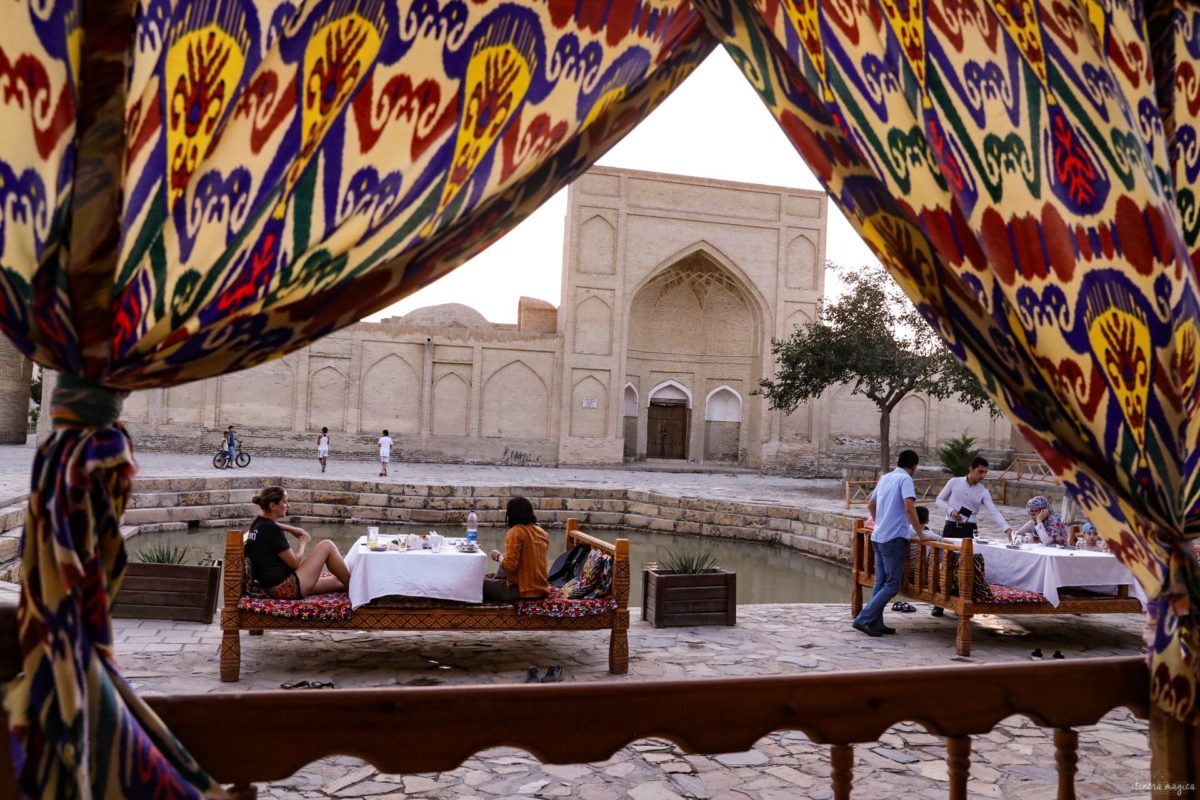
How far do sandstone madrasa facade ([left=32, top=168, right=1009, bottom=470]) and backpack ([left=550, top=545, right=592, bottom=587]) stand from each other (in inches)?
690

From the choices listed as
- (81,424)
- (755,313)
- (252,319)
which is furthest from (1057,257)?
(755,313)

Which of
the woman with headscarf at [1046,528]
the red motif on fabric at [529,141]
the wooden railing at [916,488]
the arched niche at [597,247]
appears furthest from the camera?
the arched niche at [597,247]

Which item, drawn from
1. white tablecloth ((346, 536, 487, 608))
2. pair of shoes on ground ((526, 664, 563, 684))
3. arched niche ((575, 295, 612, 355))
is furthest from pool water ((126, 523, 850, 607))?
arched niche ((575, 295, 612, 355))

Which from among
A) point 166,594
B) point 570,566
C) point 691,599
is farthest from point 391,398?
point 570,566

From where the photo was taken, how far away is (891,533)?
6.20 m

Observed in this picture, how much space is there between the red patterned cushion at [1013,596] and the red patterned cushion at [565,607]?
2725 millimetres

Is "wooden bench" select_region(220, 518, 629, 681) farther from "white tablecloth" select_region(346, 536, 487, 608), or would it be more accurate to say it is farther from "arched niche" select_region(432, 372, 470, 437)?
"arched niche" select_region(432, 372, 470, 437)

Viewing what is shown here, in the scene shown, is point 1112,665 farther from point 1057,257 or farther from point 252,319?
point 252,319

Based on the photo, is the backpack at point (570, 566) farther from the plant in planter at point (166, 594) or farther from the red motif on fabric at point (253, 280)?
the red motif on fabric at point (253, 280)

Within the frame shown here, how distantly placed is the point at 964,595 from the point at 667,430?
20.1 meters

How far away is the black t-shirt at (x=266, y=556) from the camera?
16.0ft

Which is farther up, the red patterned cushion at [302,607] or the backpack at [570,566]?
the backpack at [570,566]

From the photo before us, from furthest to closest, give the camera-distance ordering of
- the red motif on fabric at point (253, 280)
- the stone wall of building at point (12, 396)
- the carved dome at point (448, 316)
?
the carved dome at point (448, 316) < the stone wall of building at point (12, 396) < the red motif on fabric at point (253, 280)

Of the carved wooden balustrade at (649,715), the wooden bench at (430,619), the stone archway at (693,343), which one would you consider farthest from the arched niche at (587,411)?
the carved wooden balustrade at (649,715)
